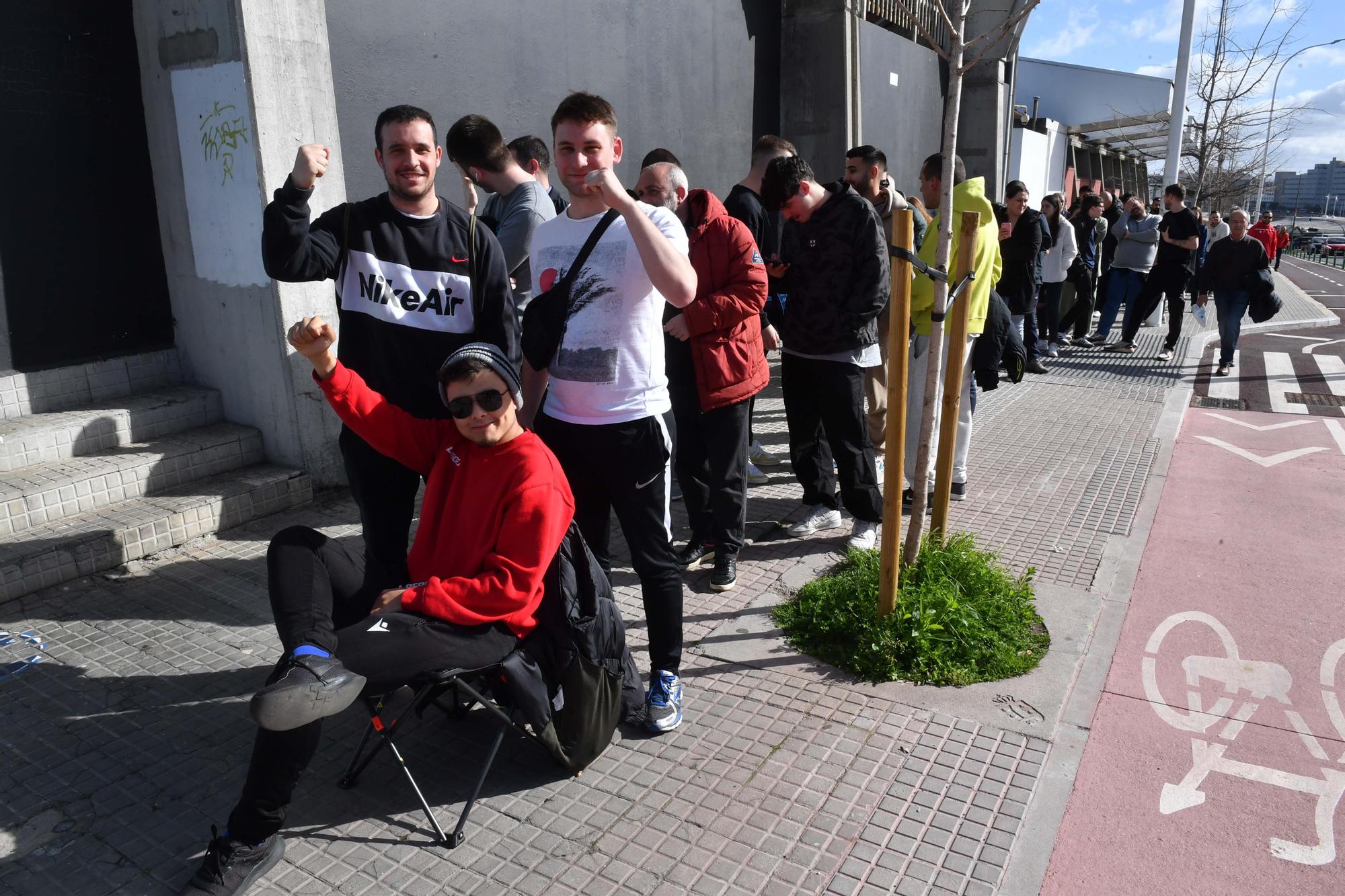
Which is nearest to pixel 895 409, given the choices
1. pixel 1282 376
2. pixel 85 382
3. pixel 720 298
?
pixel 720 298

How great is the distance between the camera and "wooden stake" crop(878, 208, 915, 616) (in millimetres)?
3652

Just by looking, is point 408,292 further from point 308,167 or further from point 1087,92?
point 1087,92

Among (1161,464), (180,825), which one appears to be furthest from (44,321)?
(1161,464)

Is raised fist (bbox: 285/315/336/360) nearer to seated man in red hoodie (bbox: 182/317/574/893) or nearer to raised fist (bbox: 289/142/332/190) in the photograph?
seated man in red hoodie (bbox: 182/317/574/893)

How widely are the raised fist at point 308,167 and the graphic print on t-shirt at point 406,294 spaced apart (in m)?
0.32

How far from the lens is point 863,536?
5098 millimetres

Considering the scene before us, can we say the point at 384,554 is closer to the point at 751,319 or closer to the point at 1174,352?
the point at 751,319

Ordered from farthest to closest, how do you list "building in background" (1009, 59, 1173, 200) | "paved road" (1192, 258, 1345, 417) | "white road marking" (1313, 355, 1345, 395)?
"building in background" (1009, 59, 1173, 200) → "white road marking" (1313, 355, 1345, 395) → "paved road" (1192, 258, 1345, 417)

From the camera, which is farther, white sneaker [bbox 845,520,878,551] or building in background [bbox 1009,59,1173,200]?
building in background [bbox 1009,59,1173,200]

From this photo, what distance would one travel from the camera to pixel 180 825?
2.86 meters

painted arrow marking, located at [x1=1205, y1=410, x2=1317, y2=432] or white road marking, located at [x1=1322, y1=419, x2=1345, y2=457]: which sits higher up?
painted arrow marking, located at [x1=1205, y1=410, x2=1317, y2=432]

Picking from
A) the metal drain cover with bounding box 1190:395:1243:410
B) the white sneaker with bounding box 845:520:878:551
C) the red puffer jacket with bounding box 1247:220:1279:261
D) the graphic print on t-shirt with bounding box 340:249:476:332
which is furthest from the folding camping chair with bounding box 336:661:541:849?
the red puffer jacket with bounding box 1247:220:1279:261

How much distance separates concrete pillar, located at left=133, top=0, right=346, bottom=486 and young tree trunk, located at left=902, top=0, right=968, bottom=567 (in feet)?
11.2

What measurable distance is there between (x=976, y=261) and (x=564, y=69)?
159 inches
